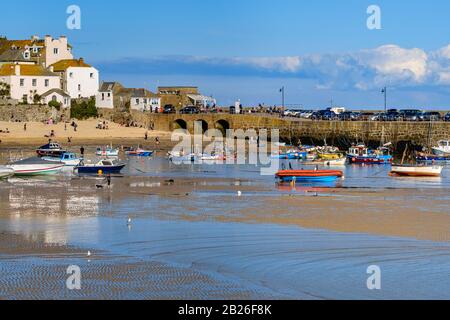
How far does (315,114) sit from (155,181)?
48.8 meters

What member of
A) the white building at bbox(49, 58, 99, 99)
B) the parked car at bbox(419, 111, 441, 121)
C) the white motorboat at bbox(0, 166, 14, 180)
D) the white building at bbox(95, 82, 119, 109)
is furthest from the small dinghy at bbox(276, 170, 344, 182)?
the white building at bbox(49, 58, 99, 99)

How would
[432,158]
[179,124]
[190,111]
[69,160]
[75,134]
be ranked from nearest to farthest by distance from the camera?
[69,160] < [432,158] < [75,134] < [179,124] < [190,111]

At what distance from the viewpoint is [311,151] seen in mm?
68875

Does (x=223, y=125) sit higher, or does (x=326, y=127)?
(x=223, y=125)

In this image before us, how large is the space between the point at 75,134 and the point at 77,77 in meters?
13.9

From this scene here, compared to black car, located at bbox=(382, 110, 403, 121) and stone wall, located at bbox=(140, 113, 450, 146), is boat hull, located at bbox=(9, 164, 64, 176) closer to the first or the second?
stone wall, located at bbox=(140, 113, 450, 146)

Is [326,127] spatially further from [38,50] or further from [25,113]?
[38,50]

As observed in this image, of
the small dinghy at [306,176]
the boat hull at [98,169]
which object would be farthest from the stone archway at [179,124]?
the small dinghy at [306,176]

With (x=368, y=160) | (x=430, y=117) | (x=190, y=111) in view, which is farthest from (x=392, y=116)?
(x=190, y=111)

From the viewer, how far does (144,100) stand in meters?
98.9

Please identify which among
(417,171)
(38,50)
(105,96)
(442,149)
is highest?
(38,50)

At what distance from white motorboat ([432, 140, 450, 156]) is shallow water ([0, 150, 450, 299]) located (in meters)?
30.7

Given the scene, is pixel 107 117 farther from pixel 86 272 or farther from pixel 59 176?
→ pixel 86 272

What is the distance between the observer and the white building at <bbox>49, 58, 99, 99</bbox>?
287ft
